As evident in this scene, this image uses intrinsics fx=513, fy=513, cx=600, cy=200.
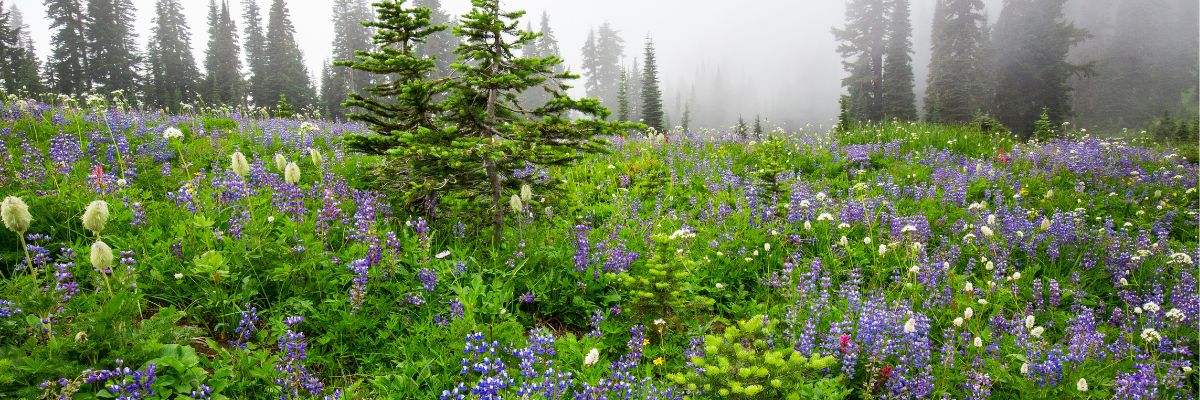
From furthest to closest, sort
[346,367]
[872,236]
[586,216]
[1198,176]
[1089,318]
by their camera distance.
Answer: [1198,176] < [586,216] < [872,236] < [1089,318] < [346,367]

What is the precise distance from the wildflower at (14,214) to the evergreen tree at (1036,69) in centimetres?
4210

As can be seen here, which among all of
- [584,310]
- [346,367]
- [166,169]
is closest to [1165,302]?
[584,310]

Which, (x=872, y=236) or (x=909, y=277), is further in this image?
(x=872, y=236)

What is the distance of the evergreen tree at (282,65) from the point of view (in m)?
40.3

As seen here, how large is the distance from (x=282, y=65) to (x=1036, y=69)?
179ft

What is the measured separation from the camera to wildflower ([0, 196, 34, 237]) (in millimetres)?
2680

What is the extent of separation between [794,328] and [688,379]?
4.95 feet

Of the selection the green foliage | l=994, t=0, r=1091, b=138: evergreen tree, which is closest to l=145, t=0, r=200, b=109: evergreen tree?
the green foliage

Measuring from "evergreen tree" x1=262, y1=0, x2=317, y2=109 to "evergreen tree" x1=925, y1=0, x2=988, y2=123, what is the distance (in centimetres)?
4621

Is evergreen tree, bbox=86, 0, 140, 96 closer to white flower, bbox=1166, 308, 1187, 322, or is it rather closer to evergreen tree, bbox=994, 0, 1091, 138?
white flower, bbox=1166, 308, 1187, 322

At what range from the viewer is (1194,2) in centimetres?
4438

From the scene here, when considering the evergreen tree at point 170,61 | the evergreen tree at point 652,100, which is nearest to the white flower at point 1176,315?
the evergreen tree at point 652,100

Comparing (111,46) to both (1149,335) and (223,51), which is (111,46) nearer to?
(223,51)

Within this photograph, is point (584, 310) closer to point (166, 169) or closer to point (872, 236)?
point (872, 236)
